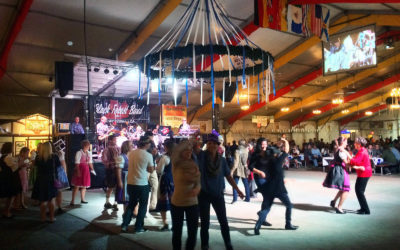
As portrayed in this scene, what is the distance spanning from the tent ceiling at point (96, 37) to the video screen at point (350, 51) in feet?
4.91

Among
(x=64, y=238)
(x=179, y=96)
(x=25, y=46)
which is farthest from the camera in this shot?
(x=179, y=96)

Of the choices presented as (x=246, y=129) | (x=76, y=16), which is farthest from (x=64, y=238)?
(x=246, y=129)

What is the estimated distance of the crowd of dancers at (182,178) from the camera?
2.99 metres

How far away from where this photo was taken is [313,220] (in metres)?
4.77

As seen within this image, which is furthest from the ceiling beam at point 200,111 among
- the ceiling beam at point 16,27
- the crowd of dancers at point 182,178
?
the crowd of dancers at point 182,178

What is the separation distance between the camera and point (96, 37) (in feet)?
31.0

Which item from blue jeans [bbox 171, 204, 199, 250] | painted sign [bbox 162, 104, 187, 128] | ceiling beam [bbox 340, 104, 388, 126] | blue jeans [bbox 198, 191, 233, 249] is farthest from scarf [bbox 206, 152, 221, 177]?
ceiling beam [bbox 340, 104, 388, 126]

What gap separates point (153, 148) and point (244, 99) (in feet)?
45.6

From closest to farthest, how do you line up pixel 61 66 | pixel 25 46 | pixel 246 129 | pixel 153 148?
pixel 153 148 < pixel 61 66 < pixel 25 46 < pixel 246 129

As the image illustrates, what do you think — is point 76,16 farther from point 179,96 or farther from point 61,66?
point 179,96

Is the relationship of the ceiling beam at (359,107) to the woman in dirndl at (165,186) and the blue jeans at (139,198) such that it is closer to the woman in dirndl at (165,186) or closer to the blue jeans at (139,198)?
the woman in dirndl at (165,186)

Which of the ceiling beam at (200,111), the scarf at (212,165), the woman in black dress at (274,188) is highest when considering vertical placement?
the ceiling beam at (200,111)

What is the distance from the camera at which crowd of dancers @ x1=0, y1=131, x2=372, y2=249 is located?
299 centimetres

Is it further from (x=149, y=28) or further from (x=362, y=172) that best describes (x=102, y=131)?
(x=362, y=172)
